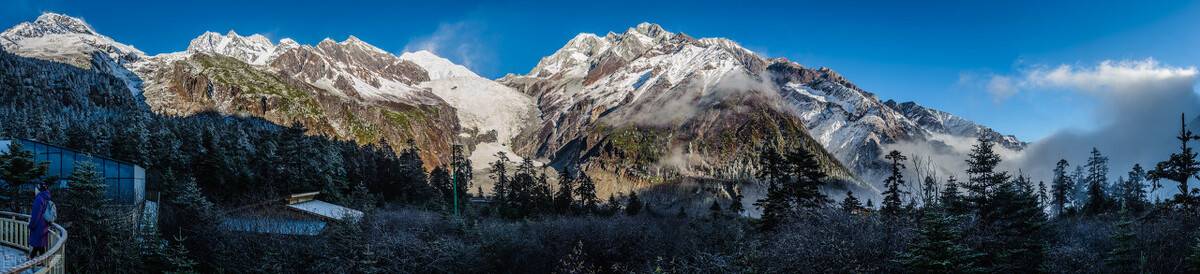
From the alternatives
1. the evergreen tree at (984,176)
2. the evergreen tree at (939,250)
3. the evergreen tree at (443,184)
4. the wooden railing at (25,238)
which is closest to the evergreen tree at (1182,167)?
the evergreen tree at (984,176)

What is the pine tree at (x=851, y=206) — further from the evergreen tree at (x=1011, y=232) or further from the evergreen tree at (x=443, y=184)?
the evergreen tree at (x=443, y=184)

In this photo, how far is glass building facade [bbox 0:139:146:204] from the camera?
36.9 metres

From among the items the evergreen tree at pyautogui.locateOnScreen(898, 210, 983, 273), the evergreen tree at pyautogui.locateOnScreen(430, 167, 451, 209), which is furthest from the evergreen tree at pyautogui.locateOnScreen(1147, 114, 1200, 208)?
the evergreen tree at pyautogui.locateOnScreen(430, 167, 451, 209)

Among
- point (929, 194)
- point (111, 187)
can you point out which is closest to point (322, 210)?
point (111, 187)

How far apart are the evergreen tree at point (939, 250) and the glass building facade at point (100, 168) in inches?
1635

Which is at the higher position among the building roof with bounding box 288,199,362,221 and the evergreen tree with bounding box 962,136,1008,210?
the evergreen tree with bounding box 962,136,1008,210

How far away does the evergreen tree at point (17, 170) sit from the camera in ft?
106

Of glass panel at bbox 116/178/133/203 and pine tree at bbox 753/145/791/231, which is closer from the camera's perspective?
pine tree at bbox 753/145/791/231

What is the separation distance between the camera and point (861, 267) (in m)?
17.2

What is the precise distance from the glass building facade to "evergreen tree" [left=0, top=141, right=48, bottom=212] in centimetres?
286

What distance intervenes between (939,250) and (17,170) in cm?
4355

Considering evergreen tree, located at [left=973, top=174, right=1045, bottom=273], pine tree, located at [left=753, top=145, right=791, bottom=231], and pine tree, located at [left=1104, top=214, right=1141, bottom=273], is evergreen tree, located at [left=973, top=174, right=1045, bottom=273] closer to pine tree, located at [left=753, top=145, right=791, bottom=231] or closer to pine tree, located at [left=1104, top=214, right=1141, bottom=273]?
pine tree, located at [left=1104, top=214, right=1141, bottom=273]

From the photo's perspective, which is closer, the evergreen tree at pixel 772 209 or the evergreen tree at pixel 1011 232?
the evergreen tree at pixel 1011 232

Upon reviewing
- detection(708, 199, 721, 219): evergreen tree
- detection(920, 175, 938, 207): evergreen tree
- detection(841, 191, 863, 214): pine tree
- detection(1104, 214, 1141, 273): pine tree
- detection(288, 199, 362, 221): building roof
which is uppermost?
detection(920, 175, 938, 207): evergreen tree
